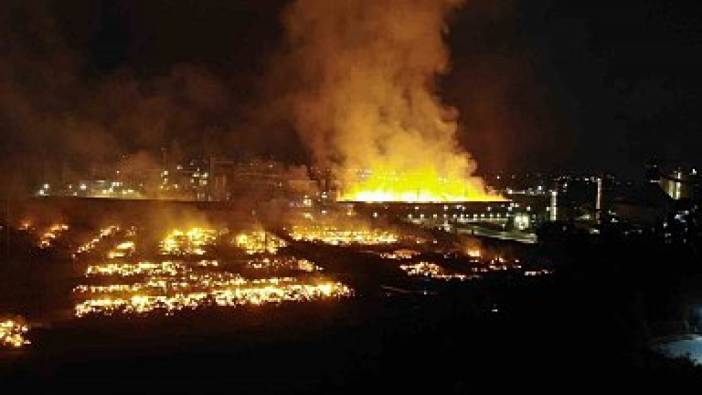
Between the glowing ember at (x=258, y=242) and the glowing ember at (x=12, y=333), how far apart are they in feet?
22.2

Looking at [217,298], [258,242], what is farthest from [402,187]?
[217,298]

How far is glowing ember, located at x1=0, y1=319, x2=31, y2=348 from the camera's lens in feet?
27.8

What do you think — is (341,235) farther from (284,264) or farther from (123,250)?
(123,250)

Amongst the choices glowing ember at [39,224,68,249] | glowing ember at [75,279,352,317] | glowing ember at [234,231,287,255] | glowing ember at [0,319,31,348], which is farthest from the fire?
glowing ember at [0,319,31,348]

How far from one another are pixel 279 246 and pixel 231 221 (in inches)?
151

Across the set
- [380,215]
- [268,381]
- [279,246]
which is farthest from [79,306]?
[380,215]

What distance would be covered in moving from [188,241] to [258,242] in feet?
5.37

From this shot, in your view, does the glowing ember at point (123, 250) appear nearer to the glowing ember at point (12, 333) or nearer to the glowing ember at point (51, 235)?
the glowing ember at point (51, 235)

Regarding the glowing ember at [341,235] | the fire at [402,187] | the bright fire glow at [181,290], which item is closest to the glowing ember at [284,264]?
the bright fire glow at [181,290]

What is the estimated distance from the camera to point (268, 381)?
296 inches

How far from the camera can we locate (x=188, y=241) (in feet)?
56.2

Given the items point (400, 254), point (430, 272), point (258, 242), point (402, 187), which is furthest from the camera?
point (402, 187)

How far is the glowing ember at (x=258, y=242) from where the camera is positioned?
53.4 feet

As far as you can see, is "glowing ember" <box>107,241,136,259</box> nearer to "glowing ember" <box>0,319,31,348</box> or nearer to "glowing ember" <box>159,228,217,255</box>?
"glowing ember" <box>159,228,217,255</box>
